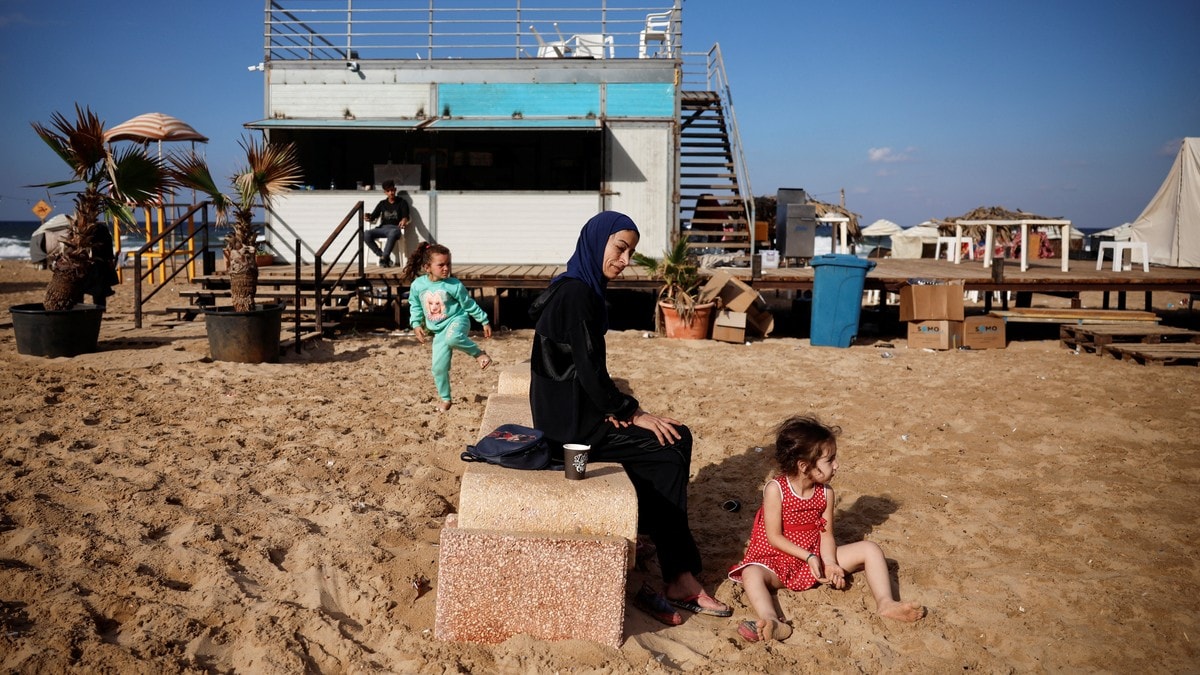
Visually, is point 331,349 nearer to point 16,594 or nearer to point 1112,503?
point 16,594

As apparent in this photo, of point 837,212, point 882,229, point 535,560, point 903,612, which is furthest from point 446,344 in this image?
point 882,229

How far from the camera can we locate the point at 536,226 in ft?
48.7

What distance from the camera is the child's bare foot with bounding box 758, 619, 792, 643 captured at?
3.50 m

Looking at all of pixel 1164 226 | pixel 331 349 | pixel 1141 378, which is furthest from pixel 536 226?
pixel 1164 226

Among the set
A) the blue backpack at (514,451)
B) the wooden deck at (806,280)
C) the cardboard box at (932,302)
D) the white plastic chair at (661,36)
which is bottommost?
the blue backpack at (514,451)

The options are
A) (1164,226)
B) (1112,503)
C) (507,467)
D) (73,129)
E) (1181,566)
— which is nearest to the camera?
(507,467)

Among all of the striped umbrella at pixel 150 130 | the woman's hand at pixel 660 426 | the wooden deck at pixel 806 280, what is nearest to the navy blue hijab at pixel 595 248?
the woman's hand at pixel 660 426

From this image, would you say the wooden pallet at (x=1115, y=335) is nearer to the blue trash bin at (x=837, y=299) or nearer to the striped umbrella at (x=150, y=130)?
the blue trash bin at (x=837, y=299)

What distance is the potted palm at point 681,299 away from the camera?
11.4m

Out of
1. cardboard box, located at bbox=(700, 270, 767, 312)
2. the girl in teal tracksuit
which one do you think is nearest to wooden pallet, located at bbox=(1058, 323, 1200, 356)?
cardboard box, located at bbox=(700, 270, 767, 312)

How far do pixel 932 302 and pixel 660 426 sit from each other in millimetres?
8740

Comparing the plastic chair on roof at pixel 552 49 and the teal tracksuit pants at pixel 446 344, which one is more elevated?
the plastic chair on roof at pixel 552 49

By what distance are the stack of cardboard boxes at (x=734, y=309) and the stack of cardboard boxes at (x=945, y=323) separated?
1.95 metres

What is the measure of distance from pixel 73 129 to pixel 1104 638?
9.41m
